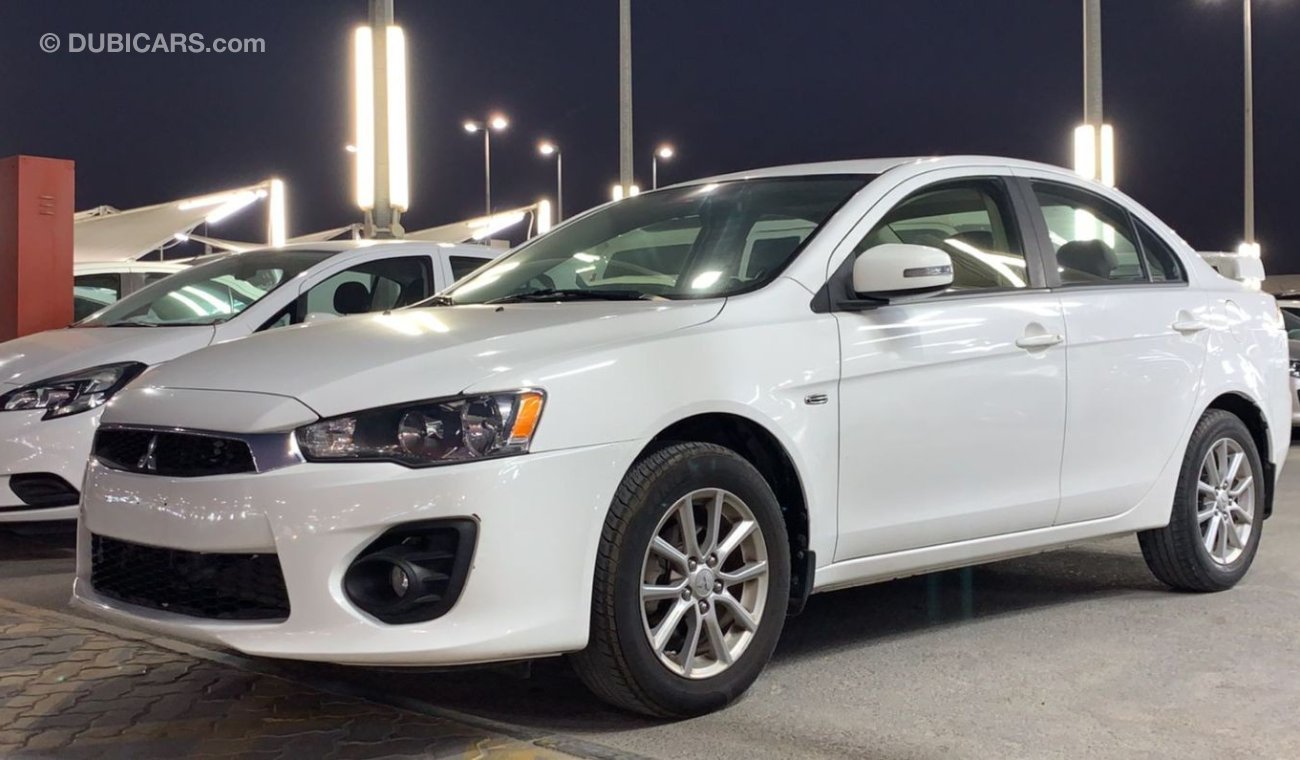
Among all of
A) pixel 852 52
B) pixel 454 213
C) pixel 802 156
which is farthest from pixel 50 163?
pixel 454 213

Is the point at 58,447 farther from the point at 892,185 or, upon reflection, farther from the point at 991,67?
the point at 991,67

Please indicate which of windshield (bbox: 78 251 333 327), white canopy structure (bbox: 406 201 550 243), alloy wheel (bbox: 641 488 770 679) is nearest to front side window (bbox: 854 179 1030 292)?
alloy wheel (bbox: 641 488 770 679)

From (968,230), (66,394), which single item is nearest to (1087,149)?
(968,230)

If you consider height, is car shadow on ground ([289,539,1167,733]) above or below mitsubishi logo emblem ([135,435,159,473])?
below

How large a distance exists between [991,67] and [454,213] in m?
31.5

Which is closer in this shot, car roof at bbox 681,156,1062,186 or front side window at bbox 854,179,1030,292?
front side window at bbox 854,179,1030,292

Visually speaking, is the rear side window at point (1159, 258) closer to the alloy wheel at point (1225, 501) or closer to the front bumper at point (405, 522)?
the alloy wheel at point (1225, 501)

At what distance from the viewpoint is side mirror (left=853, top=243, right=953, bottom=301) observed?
411 cm

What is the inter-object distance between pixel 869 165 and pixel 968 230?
0.42 metres

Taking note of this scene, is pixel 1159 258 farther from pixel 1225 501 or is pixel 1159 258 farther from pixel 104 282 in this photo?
pixel 104 282

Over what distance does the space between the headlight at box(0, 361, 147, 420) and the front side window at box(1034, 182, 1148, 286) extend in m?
4.11

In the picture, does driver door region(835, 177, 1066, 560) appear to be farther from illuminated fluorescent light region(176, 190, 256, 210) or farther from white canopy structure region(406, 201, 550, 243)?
white canopy structure region(406, 201, 550, 243)

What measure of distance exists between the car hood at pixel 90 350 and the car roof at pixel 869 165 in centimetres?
283

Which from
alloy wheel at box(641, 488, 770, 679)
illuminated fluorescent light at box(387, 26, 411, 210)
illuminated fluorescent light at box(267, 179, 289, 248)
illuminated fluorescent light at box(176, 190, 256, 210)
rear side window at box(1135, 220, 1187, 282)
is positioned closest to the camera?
alloy wheel at box(641, 488, 770, 679)
